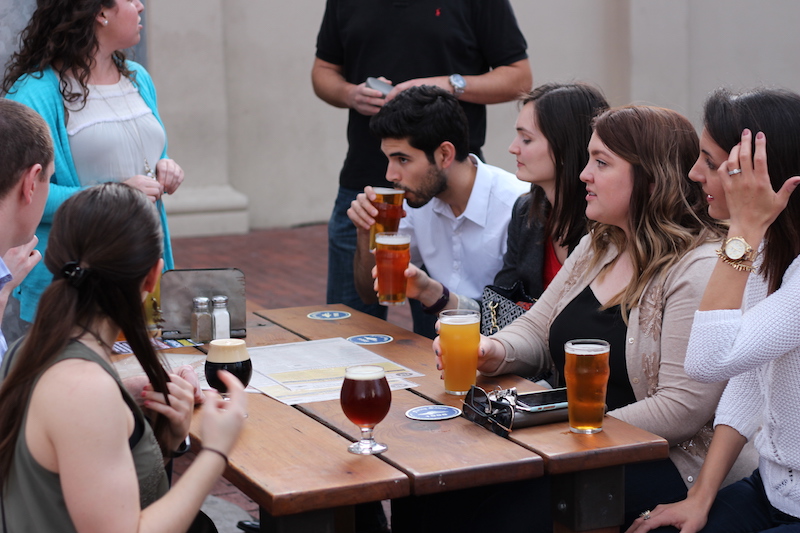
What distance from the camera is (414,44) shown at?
3.99m

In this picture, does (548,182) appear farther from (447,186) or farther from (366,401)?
(366,401)

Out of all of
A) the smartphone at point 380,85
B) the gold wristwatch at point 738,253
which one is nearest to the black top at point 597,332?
the gold wristwatch at point 738,253

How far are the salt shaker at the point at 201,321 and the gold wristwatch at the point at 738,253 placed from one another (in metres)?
1.48

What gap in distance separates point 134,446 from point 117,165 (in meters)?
1.77

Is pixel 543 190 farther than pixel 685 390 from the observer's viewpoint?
Yes

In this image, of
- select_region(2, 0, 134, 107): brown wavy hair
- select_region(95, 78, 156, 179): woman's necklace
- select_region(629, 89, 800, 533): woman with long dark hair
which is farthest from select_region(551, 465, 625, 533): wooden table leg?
select_region(2, 0, 134, 107): brown wavy hair

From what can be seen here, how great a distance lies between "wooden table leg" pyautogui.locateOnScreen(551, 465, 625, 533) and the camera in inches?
78.7

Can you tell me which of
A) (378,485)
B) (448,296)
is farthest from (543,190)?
(378,485)

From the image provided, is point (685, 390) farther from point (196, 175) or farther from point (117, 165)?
point (196, 175)

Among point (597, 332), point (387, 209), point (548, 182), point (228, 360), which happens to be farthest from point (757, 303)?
point (387, 209)

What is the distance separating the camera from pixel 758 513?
2.20 m

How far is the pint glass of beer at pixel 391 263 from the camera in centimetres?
302

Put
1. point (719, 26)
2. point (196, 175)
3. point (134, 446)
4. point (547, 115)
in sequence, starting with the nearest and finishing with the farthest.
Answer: point (134, 446)
point (547, 115)
point (196, 175)
point (719, 26)

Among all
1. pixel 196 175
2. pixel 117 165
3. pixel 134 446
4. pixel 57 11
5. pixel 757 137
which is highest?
pixel 57 11
